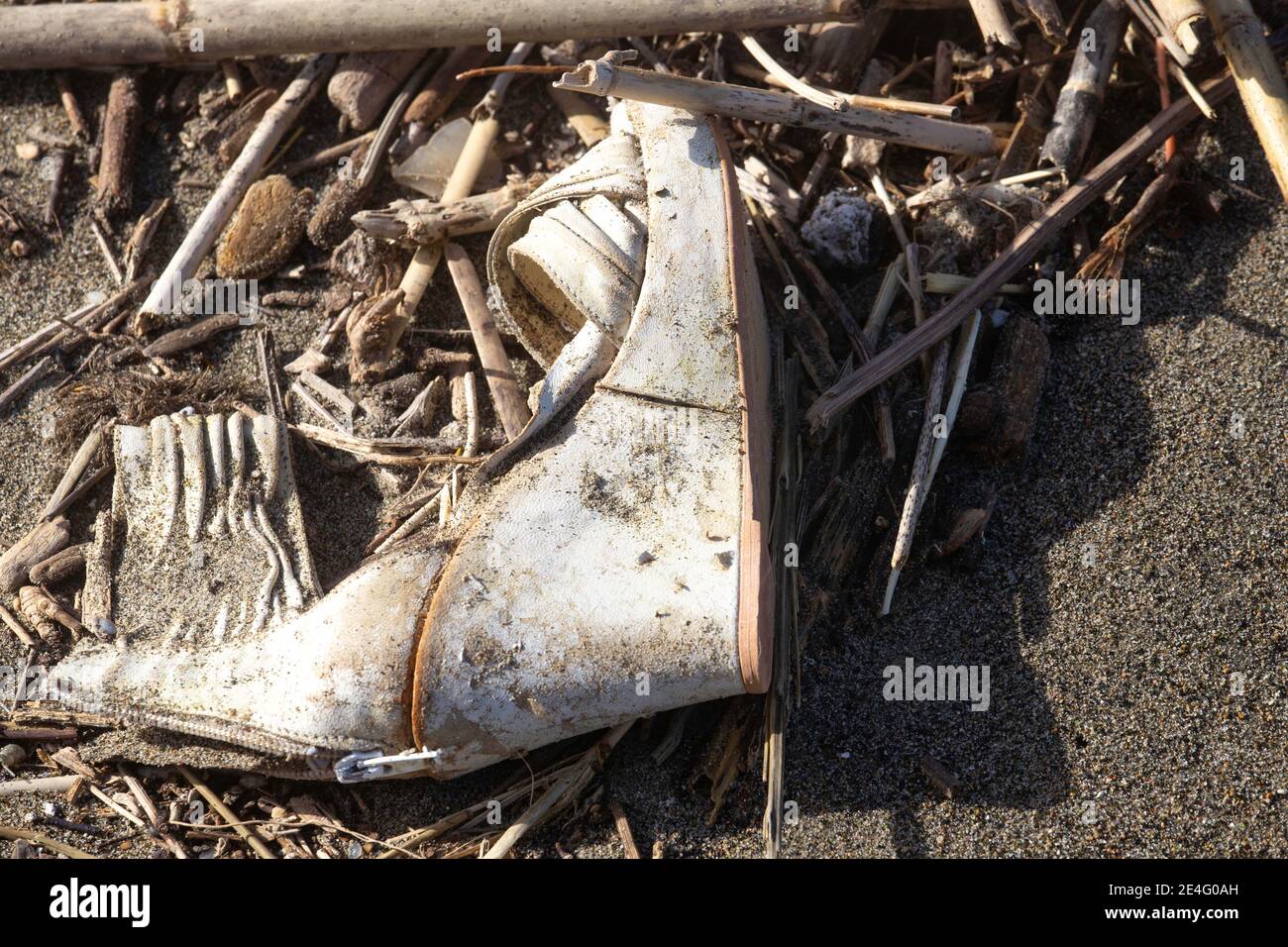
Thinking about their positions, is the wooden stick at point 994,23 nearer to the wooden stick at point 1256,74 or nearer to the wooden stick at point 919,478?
the wooden stick at point 1256,74

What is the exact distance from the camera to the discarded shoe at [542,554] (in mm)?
2668

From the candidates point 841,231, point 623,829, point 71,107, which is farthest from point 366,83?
point 623,829

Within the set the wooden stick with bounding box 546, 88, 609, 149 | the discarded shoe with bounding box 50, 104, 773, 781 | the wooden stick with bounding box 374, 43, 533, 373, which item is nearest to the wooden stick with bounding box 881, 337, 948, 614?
the discarded shoe with bounding box 50, 104, 773, 781

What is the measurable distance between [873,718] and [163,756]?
1.77 metres

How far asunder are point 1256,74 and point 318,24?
9.37 ft

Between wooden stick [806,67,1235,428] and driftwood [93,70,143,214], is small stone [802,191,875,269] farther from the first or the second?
driftwood [93,70,143,214]

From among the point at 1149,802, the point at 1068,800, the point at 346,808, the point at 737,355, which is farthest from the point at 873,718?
the point at 346,808

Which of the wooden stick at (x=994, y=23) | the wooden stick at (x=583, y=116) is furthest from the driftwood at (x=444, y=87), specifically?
the wooden stick at (x=994, y=23)

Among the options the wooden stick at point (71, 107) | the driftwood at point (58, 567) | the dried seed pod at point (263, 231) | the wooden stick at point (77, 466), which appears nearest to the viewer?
the driftwood at point (58, 567)

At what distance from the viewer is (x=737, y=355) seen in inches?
115

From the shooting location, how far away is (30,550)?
10.7ft

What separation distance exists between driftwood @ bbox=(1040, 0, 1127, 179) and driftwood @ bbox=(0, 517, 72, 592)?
3.09 meters

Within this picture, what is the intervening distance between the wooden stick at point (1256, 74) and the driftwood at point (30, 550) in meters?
3.47

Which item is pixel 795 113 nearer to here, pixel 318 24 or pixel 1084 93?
pixel 1084 93
